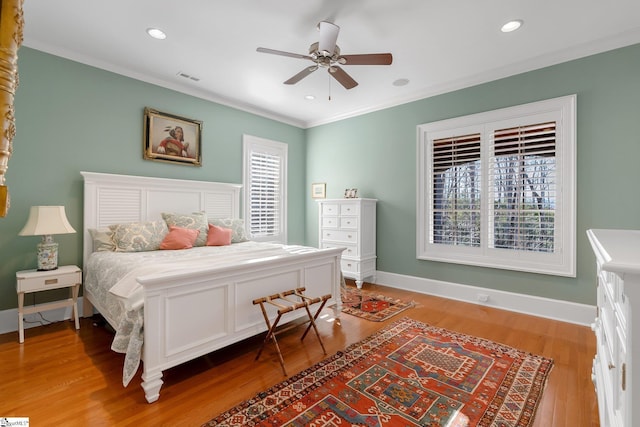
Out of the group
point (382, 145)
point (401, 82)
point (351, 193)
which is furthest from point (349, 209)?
point (401, 82)

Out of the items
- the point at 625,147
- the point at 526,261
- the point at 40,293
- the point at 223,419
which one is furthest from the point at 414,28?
the point at 40,293

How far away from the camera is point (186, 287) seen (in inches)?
82.9

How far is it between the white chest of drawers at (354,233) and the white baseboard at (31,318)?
3.34m

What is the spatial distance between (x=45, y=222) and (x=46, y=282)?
1.86 feet

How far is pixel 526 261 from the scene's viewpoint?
140 inches

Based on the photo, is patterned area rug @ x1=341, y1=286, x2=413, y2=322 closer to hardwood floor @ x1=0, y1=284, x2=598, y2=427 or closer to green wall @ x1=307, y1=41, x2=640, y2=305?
hardwood floor @ x1=0, y1=284, x2=598, y2=427

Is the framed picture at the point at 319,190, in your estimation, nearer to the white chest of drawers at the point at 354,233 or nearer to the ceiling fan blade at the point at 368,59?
the white chest of drawers at the point at 354,233

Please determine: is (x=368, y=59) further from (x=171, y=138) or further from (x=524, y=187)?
(x=171, y=138)

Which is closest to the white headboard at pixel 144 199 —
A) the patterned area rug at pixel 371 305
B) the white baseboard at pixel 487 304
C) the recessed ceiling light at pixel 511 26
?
the white baseboard at pixel 487 304

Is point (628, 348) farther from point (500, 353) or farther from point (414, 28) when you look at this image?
point (414, 28)

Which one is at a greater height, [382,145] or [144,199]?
[382,145]

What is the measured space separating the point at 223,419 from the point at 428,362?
157cm

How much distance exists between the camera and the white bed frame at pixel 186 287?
6.49ft

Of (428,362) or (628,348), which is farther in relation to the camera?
(428,362)
